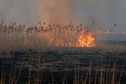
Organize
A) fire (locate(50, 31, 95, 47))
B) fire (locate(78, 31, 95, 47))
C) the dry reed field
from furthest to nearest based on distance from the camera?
fire (locate(78, 31, 95, 47)), fire (locate(50, 31, 95, 47)), the dry reed field

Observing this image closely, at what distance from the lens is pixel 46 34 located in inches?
2271

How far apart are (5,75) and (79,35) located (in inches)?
1805

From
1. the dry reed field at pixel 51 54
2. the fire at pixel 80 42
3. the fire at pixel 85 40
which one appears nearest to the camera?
the dry reed field at pixel 51 54

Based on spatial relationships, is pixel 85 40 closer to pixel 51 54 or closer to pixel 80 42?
pixel 80 42

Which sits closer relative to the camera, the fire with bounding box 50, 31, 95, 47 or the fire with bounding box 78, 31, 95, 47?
the fire with bounding box 50, 31, 95, 47

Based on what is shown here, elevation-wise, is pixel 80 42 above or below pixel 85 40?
below

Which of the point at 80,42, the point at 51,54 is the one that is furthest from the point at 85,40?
the point at 51,54

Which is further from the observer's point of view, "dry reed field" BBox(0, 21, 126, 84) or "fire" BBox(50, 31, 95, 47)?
"fire" BBox(50, 31, 95, 47)

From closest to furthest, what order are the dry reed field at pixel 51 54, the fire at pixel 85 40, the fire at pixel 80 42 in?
the dry reed field at pixel 51 54 → the fire at pixel 80 42 → the fire at pixel 85 40

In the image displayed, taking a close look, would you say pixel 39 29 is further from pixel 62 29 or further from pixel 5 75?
pixel 5 75

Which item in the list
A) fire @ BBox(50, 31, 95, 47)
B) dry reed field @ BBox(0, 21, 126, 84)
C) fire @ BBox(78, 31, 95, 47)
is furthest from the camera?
fire @ BBox(78, 31, 95, 47)

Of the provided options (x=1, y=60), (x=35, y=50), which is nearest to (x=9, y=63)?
(x=1, y=60)

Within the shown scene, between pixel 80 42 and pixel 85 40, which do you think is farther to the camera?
pixel 85 40

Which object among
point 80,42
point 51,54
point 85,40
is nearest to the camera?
point 51,54
